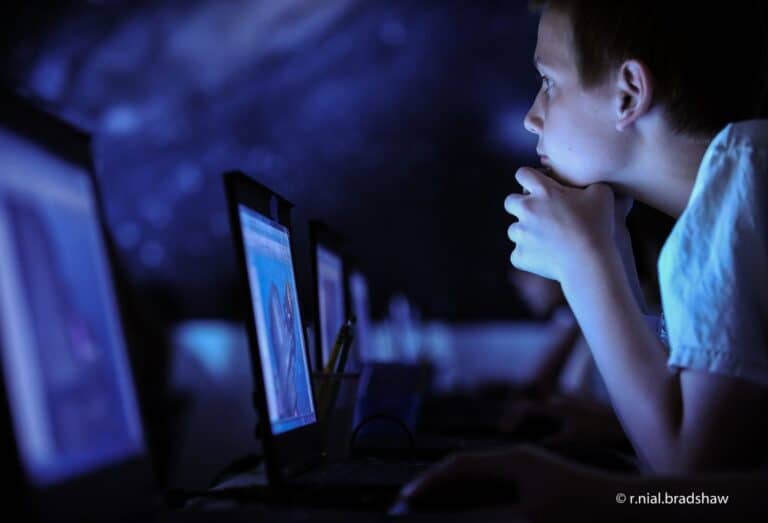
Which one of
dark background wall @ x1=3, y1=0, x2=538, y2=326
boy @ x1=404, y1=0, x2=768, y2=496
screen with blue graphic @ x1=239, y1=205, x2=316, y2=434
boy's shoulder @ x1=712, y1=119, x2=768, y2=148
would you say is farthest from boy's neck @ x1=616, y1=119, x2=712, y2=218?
dark background wall @ x1=3, y1=0, x2=538, y2=326

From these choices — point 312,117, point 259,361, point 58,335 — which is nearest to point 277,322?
point 259,361

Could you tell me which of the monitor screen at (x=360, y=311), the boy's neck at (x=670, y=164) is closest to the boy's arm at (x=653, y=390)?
the boy's neck at (x=670, y=164)

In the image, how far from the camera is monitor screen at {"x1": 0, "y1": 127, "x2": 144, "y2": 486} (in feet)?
1.89

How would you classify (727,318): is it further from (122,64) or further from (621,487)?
(122,64)

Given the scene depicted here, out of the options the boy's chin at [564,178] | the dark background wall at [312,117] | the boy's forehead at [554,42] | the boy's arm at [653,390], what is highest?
the dark background wall at [312,117]

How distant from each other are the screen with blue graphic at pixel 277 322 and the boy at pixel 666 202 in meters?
0.37

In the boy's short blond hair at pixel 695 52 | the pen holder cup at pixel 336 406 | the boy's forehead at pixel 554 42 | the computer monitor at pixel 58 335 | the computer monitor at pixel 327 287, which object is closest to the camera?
the computer monitor at pixel 58 335

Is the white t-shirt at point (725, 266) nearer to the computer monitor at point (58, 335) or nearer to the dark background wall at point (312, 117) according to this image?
the computer monitor at point (58, 335)

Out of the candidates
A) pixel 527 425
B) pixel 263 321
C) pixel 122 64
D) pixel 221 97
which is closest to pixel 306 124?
pixel 221 97

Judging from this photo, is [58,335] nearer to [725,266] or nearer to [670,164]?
[725,266]

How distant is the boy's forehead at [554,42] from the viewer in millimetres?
1135

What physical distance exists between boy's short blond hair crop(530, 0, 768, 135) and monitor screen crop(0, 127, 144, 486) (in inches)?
30.4

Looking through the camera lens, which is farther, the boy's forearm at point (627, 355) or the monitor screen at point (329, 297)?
the monitor screen at point (329, 297)

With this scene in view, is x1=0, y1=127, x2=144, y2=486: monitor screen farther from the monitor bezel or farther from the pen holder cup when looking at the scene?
the pen holder cup
